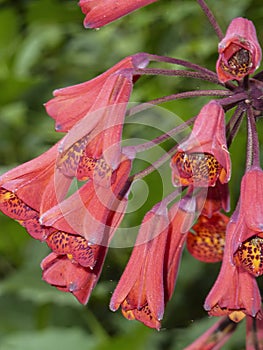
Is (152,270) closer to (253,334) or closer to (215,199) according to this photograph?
(215,199)

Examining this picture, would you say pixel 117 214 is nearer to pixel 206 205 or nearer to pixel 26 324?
pixel 206 205

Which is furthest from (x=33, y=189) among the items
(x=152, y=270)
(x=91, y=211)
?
(x=152, y=270)

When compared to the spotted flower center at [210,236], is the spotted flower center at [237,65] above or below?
above

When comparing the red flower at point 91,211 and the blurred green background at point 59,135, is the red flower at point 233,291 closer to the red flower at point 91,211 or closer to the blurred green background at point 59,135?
the red flower at point 91,211

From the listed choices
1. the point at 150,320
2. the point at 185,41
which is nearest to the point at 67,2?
the point at 185,41

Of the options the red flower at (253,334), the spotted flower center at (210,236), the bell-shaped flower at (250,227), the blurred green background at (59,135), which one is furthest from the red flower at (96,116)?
the blurred green background at (59,135)

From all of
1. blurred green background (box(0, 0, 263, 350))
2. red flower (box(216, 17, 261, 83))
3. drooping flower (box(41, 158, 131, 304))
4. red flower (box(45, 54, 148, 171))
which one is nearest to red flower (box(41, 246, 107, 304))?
drooping flower (box(41, 158, 131, 304))
